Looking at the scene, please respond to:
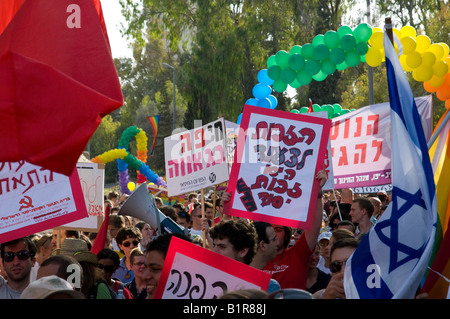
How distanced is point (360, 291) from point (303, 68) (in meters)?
7.61

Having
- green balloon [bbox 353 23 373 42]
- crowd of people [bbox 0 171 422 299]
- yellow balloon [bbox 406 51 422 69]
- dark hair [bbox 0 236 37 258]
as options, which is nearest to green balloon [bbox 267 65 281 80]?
green balloon [bbox 353 23 373 42]

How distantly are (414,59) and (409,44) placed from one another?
24 cm

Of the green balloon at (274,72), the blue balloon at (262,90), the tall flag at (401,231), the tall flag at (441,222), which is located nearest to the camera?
the tall flag at (401,231)

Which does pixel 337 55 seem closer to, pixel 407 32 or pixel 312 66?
pixel 312 66

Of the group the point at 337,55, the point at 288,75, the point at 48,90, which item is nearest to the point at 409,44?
the point at 337,55

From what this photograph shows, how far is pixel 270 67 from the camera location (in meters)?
11.4

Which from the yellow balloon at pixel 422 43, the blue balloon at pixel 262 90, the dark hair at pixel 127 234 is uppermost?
the yellow balloon at pixel 422 43

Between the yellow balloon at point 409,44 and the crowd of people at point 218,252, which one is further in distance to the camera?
the yellow balloon at point 409,44

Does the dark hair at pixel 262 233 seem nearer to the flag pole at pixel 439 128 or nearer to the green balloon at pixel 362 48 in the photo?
the flag pole at pixel 439 128

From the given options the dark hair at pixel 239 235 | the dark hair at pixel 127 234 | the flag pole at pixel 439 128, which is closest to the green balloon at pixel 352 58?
the dark hair at pixel 127 234

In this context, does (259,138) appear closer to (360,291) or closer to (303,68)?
(360,291)

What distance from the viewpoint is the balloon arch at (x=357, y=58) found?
30.8 feet

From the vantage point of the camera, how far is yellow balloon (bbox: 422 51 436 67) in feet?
30.6

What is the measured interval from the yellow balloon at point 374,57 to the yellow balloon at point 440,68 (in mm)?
736
